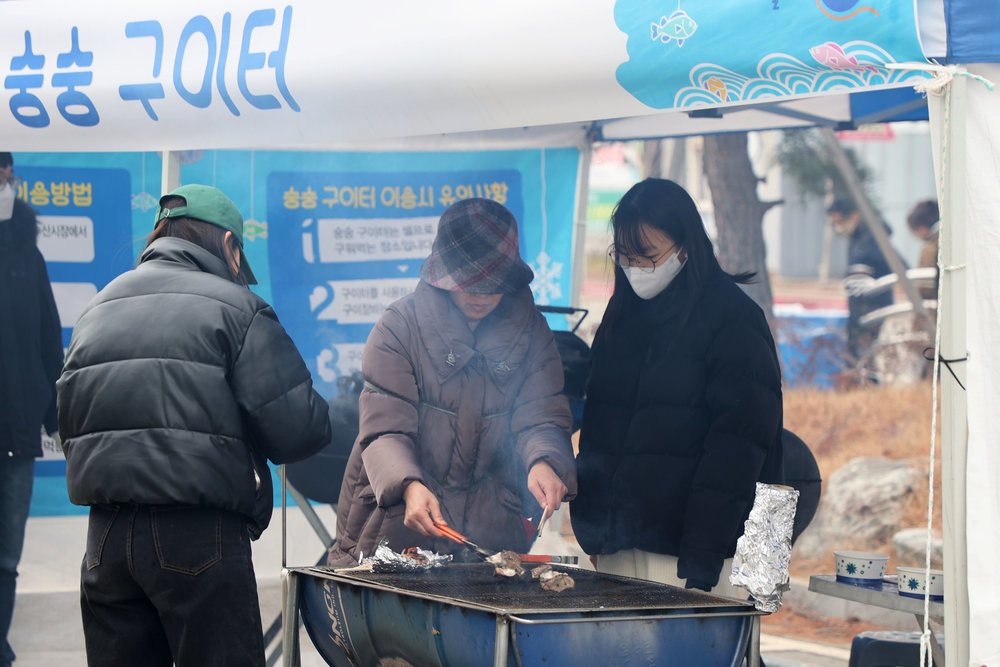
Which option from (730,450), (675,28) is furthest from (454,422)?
(675,28)

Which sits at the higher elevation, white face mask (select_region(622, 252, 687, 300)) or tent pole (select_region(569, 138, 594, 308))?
tent pole (select_region(569, 138, 594, 308))

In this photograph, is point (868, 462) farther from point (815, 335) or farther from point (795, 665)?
point (815, 335)

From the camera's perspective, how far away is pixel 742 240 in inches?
288

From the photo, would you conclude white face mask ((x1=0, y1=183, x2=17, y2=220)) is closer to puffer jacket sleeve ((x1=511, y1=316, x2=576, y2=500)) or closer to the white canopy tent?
the white canopy tent

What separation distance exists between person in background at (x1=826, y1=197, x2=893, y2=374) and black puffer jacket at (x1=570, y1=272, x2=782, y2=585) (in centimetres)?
630

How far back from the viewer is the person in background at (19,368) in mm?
3994

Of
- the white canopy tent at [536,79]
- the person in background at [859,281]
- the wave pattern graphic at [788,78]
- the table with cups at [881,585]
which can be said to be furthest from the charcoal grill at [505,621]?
the person in background at [859,281]

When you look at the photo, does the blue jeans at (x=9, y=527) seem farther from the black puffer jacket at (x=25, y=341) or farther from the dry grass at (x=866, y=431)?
the dry grass at (x=866, y=431)

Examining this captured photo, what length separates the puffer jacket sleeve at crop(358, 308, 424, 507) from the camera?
2791 millimetres

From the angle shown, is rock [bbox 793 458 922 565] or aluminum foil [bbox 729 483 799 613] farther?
rock [bbox 793 458 922 565]

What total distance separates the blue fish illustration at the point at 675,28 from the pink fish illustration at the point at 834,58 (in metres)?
0.30

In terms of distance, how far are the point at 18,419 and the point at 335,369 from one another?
133cm

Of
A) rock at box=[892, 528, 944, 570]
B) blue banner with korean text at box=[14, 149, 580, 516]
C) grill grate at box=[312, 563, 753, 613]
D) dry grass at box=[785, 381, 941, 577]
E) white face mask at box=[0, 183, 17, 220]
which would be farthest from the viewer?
dry grass at box=[785, 381, 941, 577]

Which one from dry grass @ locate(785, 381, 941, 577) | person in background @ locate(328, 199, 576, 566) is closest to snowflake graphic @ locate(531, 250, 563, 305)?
person in background @ locate(328, 199, 576, 566)
